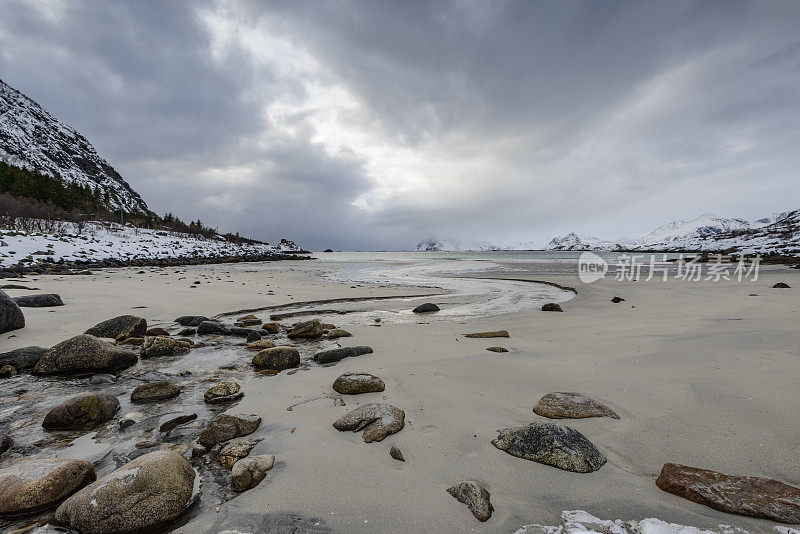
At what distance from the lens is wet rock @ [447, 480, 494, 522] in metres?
1.94

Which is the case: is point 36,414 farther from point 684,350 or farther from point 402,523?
point 684,350

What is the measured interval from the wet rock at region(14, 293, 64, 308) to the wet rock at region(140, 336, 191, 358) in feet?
18.4

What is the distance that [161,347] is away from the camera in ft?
18.1

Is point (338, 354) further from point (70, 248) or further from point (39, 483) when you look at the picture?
point (70, 248)

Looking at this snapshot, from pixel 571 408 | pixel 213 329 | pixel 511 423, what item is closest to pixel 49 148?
pixel 213 329

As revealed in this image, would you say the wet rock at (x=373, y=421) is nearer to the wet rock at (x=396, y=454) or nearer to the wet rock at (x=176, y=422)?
the wet rock at (x=396, y=454)

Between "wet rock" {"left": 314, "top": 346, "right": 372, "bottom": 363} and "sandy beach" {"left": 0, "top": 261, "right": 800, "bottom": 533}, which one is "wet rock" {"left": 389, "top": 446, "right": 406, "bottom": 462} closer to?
"sandy beach" {"left": 0, "top": 261, "right": 800, "bottom": 533}

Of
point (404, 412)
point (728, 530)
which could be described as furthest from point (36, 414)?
point (728, 530)

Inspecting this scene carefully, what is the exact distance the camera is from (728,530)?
69.1 inches

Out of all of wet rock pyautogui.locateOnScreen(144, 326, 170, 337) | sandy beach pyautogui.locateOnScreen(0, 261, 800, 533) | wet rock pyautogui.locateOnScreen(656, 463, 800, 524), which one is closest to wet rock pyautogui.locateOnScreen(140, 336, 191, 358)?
sandy beach pyautogui.locateOnScreen(0, 261, 800, 533)

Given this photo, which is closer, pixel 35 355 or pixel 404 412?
pixel 404 412

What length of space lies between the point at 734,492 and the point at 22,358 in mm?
8117

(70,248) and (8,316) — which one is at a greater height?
(70,248)

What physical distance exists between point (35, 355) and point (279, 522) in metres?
5.55
